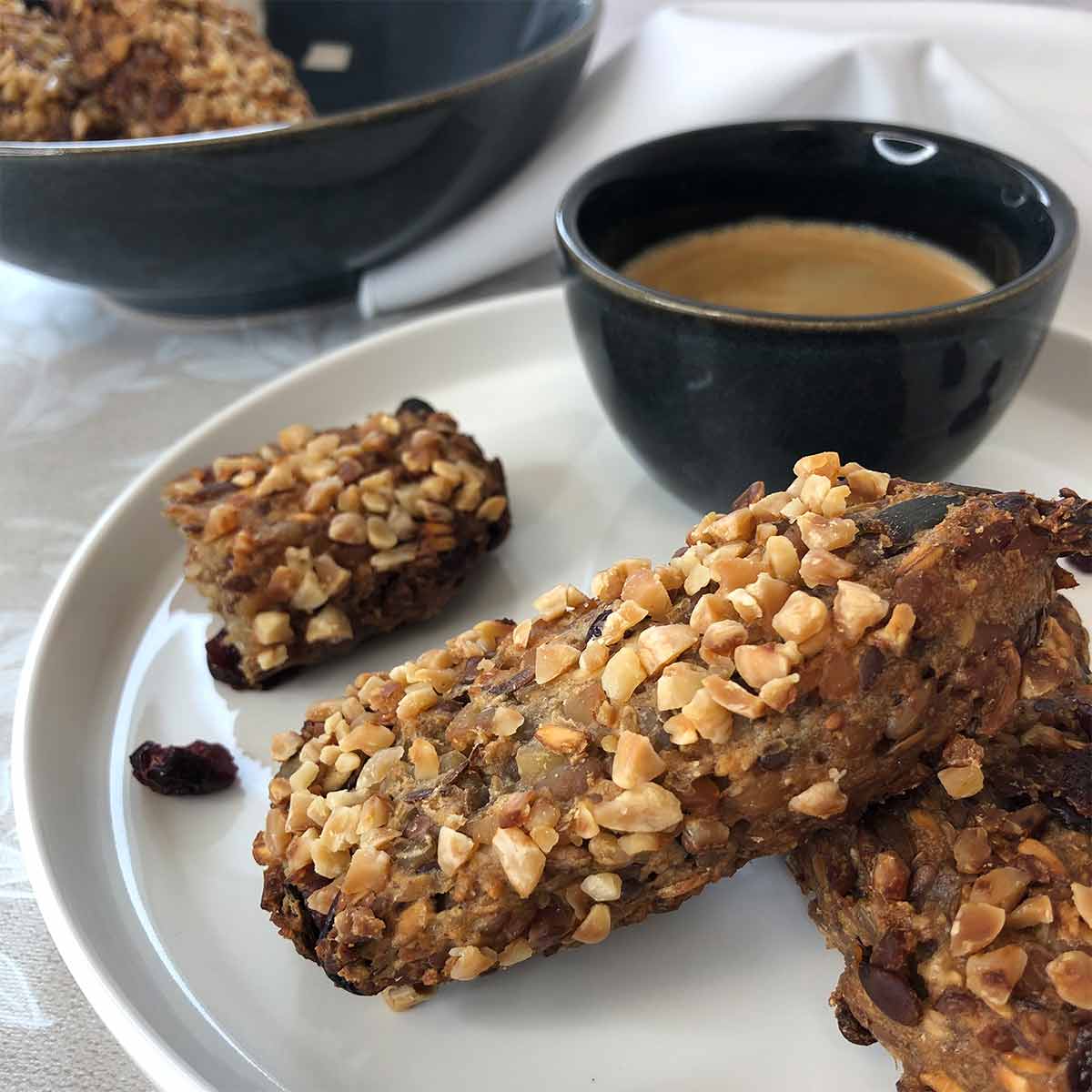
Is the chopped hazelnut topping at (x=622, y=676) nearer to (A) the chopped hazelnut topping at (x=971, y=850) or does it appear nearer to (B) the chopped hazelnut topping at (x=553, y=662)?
(B) the chopped hazelnut topping at (x=553, y=662)

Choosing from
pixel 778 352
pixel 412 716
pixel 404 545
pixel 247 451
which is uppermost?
A: pixel 778 352

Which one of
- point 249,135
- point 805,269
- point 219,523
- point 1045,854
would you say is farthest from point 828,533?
point 249,135

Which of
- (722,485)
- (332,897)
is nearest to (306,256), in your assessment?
(722,485)

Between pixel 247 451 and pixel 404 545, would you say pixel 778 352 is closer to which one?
pixel 404 545

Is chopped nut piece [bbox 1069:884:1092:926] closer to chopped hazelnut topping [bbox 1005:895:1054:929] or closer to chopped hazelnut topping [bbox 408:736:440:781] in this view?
chopped hazelnut topping [bbox 1005:895:1054:929]

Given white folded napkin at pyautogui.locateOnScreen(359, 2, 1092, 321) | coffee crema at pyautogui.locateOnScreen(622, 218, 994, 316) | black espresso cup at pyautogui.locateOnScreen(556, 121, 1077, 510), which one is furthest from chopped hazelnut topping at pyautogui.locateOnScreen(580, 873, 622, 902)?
white folded napkin at pyautogui.locateOnScreen(359, 2, 1092, 321)
